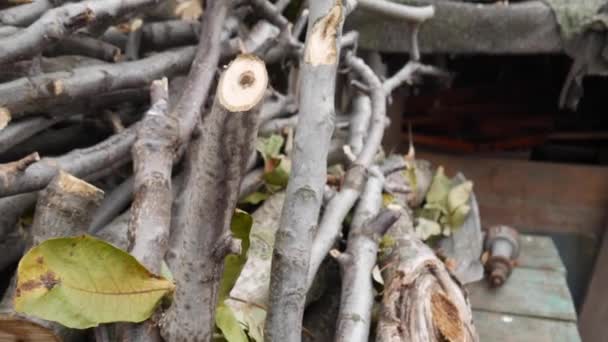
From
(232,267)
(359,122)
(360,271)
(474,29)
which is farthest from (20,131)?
(474,29)

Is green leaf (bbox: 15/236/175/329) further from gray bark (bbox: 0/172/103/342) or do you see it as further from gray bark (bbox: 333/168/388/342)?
gray bark (bbox: 333/168/388/342)

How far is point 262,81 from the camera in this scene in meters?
0.63

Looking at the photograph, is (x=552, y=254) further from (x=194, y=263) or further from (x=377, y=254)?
(x=194, y=263)

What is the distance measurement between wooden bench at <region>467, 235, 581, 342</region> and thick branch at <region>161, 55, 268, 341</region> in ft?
2.76

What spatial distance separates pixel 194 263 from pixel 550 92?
2.73 metres

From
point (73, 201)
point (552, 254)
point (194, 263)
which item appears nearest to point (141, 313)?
point (194, 263)

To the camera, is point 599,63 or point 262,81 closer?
point 262,81

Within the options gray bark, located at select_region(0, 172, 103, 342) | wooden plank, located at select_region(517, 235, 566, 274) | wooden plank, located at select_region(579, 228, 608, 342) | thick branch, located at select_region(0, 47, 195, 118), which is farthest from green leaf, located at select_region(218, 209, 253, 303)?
wooden plank, located at select_region(579, 228, 608, 342)

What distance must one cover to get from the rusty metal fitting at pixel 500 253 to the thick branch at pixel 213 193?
1036mm

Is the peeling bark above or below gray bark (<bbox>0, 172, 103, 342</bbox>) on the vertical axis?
below

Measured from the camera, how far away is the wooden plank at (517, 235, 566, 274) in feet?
5.44

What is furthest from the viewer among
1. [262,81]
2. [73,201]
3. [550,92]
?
[550,92]

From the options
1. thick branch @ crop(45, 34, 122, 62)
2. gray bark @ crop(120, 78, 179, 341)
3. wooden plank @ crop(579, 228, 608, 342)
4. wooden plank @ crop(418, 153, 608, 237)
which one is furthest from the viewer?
wooden plank @ crop(418, 153, 608, 237)

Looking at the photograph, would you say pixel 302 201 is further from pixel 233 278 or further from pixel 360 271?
pixel 360 271
